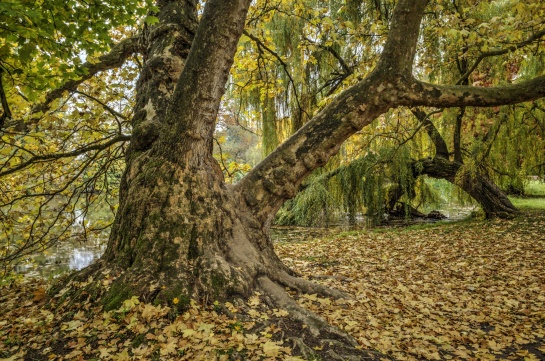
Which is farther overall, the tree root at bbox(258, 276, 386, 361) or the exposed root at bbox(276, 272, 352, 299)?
the exposed root at bbox(276, 272, 352, 299)

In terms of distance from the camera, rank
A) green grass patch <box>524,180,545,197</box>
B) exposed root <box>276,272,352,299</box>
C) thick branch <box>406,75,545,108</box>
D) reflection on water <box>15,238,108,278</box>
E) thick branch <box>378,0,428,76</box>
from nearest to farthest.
Result: exposed root <box>276,272,352,299</box> → thick branch <box>378,0,428,76</box> → thick branch <box>406,75,545,108</box> → reflection on water <box>15,238,108,278</box> → green grass patch <box>524,180,545,197</box>

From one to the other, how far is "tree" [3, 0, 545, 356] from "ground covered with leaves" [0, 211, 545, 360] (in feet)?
0.69

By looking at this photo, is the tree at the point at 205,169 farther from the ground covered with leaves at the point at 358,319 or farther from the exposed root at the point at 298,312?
the ground covered with leaves at the point at 358,319

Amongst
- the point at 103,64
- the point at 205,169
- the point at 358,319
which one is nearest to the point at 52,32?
the point at 205,169

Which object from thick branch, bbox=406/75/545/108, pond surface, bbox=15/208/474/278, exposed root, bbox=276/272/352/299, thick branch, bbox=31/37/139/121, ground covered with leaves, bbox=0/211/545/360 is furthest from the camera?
pond surface, bbox=15/208/474/278

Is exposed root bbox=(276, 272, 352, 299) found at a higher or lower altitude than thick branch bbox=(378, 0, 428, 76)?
lower

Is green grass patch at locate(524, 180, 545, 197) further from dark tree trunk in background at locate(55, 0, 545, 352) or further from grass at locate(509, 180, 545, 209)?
dark tree trunk in background at locate(55, 0, 545, 352)

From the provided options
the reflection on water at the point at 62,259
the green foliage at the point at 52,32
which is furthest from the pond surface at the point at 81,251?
the green foliage at the point at 52,32

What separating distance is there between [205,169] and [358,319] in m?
1.92

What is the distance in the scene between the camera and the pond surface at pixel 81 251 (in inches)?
289

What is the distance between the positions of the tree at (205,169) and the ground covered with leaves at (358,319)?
21 centimetres

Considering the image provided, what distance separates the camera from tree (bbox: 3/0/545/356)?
2.89m

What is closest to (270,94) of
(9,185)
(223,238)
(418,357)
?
(223,238)

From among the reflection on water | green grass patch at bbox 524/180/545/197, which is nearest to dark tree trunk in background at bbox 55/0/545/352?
the reflection on water
